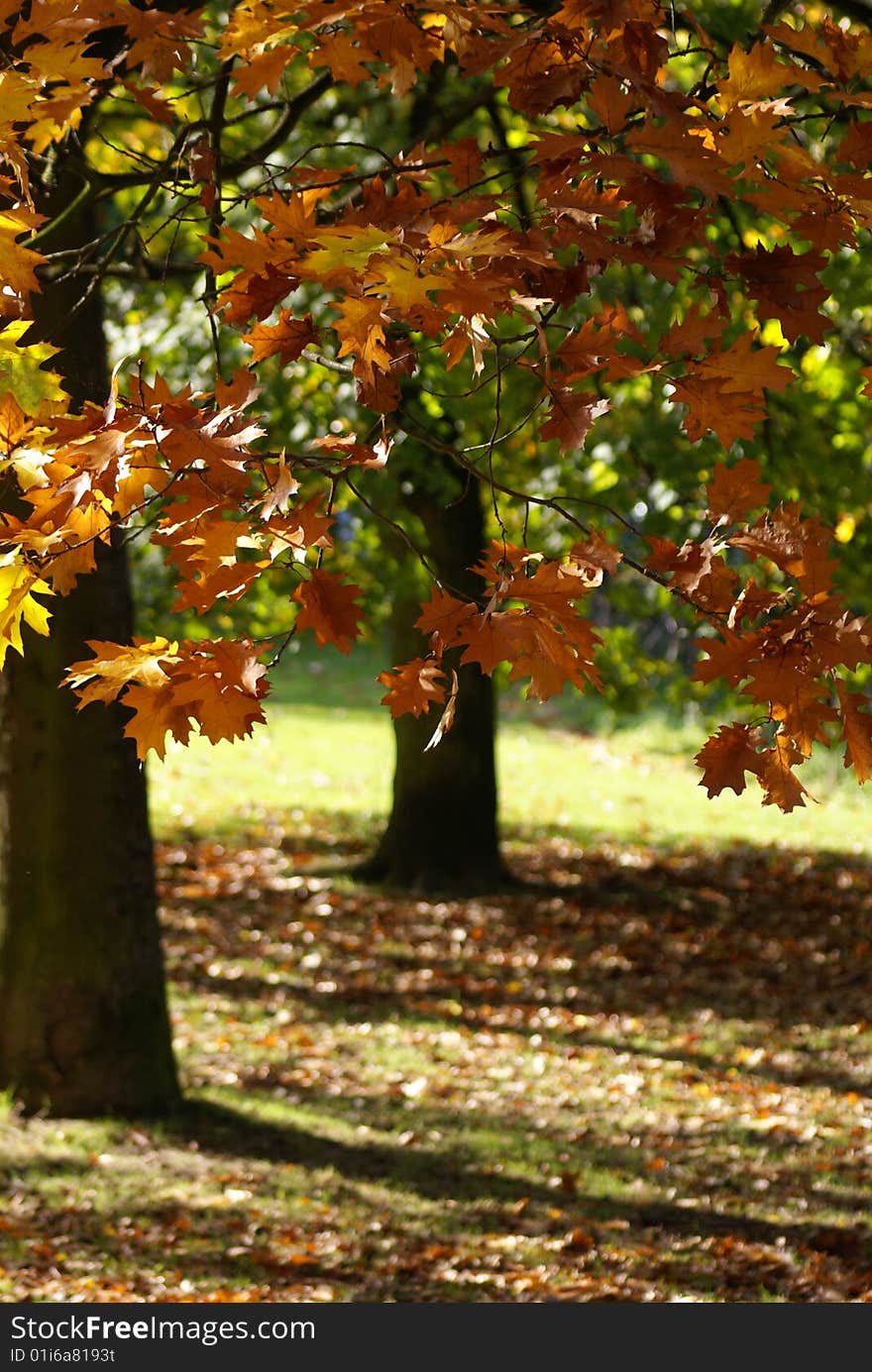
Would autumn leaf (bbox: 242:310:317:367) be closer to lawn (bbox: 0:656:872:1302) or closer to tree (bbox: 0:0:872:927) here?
tree (bbox: 0:0:872:927)

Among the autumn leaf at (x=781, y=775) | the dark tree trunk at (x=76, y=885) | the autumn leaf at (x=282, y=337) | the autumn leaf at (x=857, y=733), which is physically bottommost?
the dark tree trunk at (x=76, y=885)

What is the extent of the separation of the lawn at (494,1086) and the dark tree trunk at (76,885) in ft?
0.73

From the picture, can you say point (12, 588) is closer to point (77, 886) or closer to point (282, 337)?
point (282, 337)

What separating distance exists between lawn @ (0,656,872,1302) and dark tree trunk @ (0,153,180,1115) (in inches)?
8.8

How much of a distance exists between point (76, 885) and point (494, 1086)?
2.36m

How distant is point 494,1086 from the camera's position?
7.16 m

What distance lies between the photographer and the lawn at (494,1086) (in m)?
4.99

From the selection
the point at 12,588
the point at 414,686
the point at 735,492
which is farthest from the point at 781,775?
the point at 12,588

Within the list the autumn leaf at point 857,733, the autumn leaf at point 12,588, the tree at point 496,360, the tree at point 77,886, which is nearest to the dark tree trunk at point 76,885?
the tree at point 77,886

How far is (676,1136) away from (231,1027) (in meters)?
2.55

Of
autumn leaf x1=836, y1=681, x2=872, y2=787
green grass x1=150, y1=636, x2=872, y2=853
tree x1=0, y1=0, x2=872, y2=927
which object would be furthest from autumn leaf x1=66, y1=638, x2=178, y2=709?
green grass x1=150, y1=636, x2=872, y2=853

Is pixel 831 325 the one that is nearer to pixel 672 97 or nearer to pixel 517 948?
pixel 672 97

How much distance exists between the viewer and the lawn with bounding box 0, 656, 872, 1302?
16.4 ft

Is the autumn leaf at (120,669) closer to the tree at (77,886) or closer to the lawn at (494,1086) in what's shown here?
the lawn at (494,1086)
